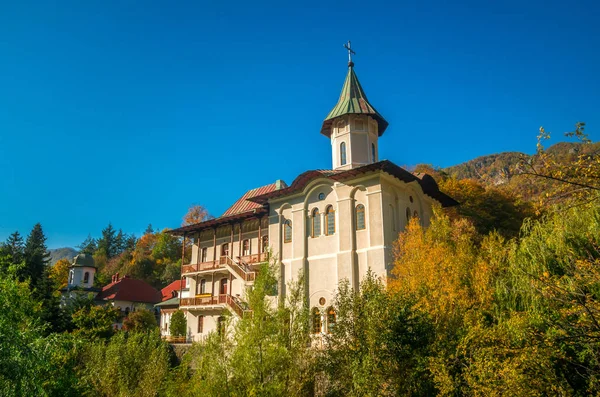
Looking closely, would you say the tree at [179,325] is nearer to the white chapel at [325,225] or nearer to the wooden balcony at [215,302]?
the white chapel at [325,225]

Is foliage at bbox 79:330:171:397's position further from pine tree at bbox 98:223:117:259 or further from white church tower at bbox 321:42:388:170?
pine tree at bbox 98:223:117:259

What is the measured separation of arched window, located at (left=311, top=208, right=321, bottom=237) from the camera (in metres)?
24.7

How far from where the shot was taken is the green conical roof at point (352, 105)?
87.9 feet

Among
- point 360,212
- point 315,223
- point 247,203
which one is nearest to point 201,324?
point 247,203

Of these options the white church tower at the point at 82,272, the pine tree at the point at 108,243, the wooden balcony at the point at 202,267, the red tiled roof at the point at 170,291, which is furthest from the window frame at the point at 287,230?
the pine tree at the point at 108,243

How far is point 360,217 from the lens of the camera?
76.3 feet

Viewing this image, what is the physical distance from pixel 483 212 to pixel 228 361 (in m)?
24.2

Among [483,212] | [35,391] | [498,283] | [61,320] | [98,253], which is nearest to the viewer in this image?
[35,391]

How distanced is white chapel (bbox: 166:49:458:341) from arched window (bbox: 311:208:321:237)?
54 mm

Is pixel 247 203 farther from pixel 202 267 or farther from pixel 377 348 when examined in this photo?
pixel 377 348

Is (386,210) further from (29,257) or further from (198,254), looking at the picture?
(29,257)

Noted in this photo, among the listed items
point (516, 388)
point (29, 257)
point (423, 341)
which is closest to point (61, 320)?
point (29, 257)

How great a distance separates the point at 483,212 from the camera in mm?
31797

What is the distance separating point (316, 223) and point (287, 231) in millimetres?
1977
